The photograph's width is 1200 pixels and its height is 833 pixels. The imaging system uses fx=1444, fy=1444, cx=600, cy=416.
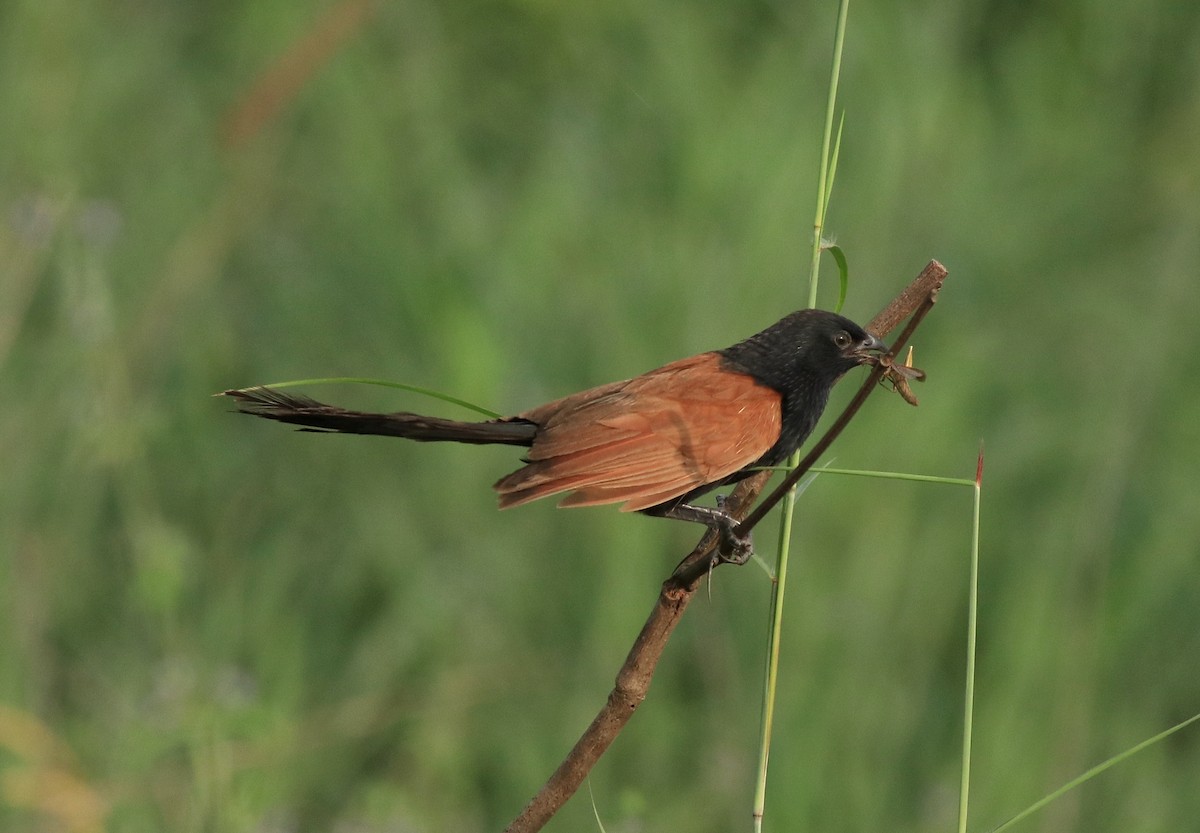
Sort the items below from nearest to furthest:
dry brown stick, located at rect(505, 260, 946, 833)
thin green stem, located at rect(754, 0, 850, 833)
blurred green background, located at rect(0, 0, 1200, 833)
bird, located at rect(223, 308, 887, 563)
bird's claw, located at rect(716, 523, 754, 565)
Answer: dry brown stick, located at rect(505, 260, 946, 833)
thin green stem, located at rect(754, 0, 850, 833)
bird's claw, located at rect(716, 523, 754, 565)
bird, located at rect(223, 308, 887, 563)
blurred green background, located at rect(0, 0, 1200, 833)

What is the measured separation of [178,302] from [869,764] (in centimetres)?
219

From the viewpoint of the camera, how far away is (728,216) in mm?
3652

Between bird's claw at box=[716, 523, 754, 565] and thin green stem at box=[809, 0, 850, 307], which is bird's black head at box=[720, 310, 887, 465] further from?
thin green stem at box=[809, 0, 850, 307]

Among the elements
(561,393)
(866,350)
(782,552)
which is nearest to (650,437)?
(866,350)

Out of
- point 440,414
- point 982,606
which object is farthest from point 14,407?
point 982,606

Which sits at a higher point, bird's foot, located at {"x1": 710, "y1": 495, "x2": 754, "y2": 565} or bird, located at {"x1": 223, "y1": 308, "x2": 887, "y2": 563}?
bird, located at {"x1": 223, "y1": 308, "x2": 887, "y2": 563}

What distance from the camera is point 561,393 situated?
3582mm

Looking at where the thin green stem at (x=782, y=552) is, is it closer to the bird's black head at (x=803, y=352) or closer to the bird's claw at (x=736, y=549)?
the bird's claw at (x=736, y=549)

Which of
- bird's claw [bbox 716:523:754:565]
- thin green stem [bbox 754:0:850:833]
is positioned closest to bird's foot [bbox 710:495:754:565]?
bird's claw [bbox 716:523:754:565]

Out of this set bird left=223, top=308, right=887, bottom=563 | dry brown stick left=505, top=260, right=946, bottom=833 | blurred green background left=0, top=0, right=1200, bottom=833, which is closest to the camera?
dry brown stick left=505, top=260, right=946, bottom=833

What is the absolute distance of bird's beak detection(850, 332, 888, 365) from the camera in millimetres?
1970

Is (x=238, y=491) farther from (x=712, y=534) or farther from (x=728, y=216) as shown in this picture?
(x=712, y=534)

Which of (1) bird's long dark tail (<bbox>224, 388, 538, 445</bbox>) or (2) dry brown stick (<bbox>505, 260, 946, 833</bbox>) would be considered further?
(1) bird's long dark tail (<bbox>224, 388, 538, 445</bbox>)

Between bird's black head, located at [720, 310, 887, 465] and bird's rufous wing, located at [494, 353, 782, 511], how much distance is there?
0.03m
